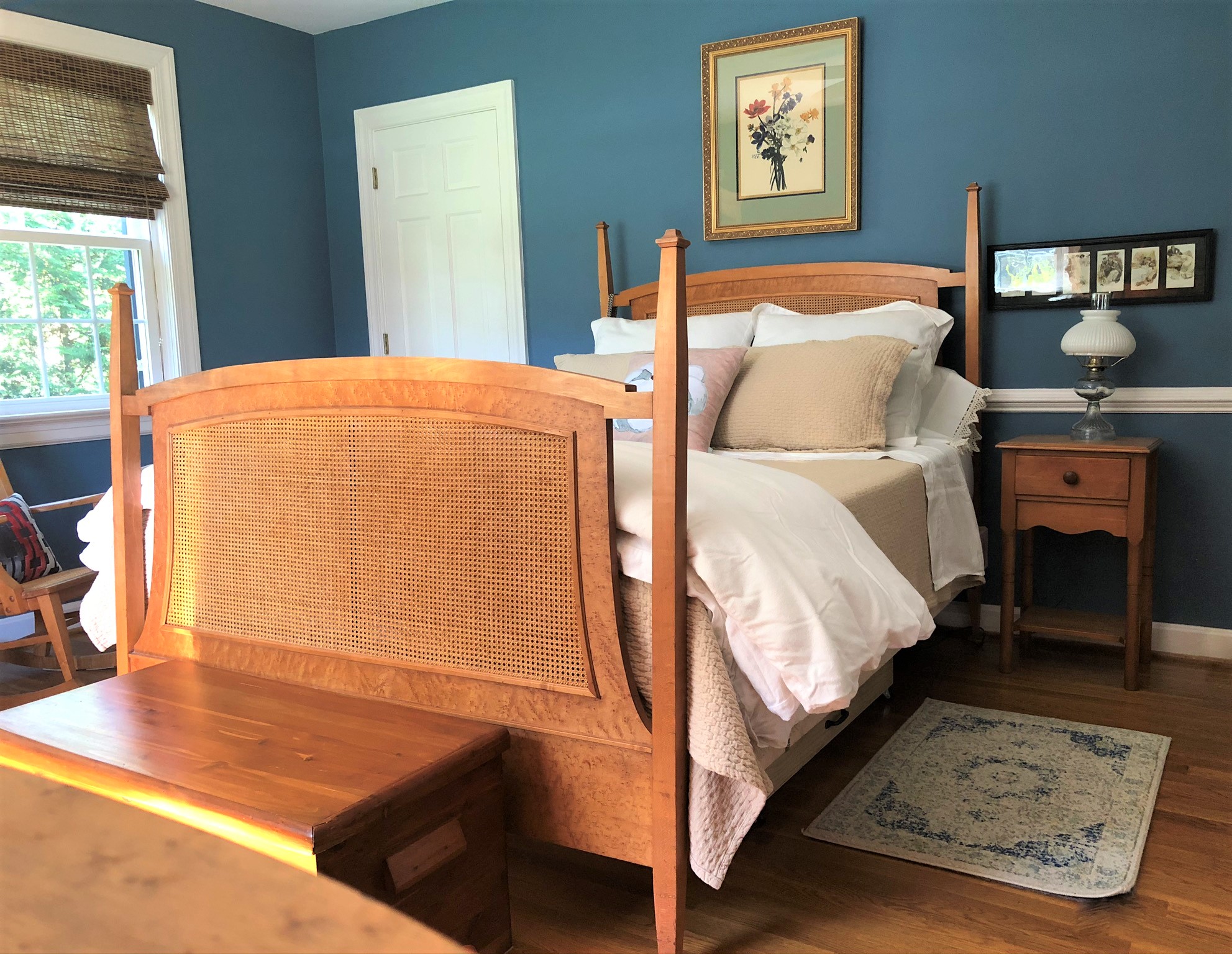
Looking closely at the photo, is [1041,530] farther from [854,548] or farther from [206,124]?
[206,124]

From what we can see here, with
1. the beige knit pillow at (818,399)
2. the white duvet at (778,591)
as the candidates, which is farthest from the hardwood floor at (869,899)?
the beige knit pillow at (818,399)

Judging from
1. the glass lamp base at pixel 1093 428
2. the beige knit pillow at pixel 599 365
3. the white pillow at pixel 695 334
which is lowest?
the glass lamp base at pixel 1093 428

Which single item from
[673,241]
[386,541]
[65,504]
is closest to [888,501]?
[673,241]

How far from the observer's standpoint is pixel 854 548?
6.19 ft

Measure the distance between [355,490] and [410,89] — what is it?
10.8 feet

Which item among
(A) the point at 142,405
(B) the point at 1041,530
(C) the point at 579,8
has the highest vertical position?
(C) the point at 579,8

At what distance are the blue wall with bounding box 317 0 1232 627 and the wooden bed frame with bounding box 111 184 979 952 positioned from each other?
6.46ft

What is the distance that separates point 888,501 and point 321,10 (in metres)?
3.59

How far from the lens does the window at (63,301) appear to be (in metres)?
3.75

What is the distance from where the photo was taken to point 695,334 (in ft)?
10.9

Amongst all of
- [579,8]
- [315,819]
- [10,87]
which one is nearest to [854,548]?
[315,819]

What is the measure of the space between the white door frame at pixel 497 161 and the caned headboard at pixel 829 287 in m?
0.52

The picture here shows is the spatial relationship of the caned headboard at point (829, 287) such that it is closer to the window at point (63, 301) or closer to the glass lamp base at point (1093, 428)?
the glass lamp base at point (1093, 428)

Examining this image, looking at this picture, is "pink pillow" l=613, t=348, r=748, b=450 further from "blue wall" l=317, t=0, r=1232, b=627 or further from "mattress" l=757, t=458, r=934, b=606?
"blue wall" l=317, t=0, r=1232, b=627
